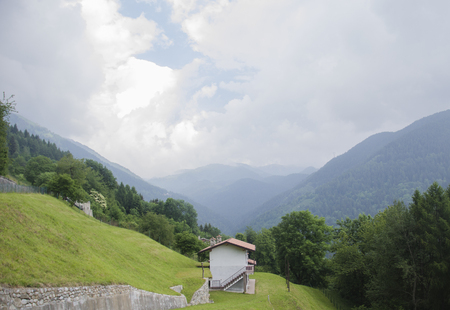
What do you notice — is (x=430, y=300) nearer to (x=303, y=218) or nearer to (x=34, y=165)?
(x=303, y=218)

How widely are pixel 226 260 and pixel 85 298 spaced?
96.7 ft

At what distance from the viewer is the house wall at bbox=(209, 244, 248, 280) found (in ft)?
132

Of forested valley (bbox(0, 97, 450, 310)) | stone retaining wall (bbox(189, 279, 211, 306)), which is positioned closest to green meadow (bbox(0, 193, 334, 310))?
stone retaining wall (bbox(189, 279, 211, 306))

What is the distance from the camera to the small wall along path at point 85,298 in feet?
35.9

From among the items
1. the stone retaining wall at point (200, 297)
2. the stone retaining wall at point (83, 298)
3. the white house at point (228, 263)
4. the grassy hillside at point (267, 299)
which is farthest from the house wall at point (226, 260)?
the stone retaining wall at point (83, 298)

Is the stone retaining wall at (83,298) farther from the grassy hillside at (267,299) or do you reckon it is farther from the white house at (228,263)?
the white house at (228,263)

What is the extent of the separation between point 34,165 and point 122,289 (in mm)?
93116

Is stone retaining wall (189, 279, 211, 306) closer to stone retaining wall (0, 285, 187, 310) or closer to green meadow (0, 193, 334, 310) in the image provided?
green meadow (0, 193, 334, 310)

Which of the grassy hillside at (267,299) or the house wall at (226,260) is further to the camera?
the house wall at (226,260)

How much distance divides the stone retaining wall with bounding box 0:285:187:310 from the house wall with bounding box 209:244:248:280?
20.4m

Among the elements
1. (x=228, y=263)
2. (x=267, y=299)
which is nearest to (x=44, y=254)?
(x=267, y=299)

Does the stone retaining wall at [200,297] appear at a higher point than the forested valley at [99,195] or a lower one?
lower

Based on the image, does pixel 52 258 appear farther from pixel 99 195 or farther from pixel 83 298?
pixel 99 195

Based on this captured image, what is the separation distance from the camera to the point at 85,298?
13977 millimetres
